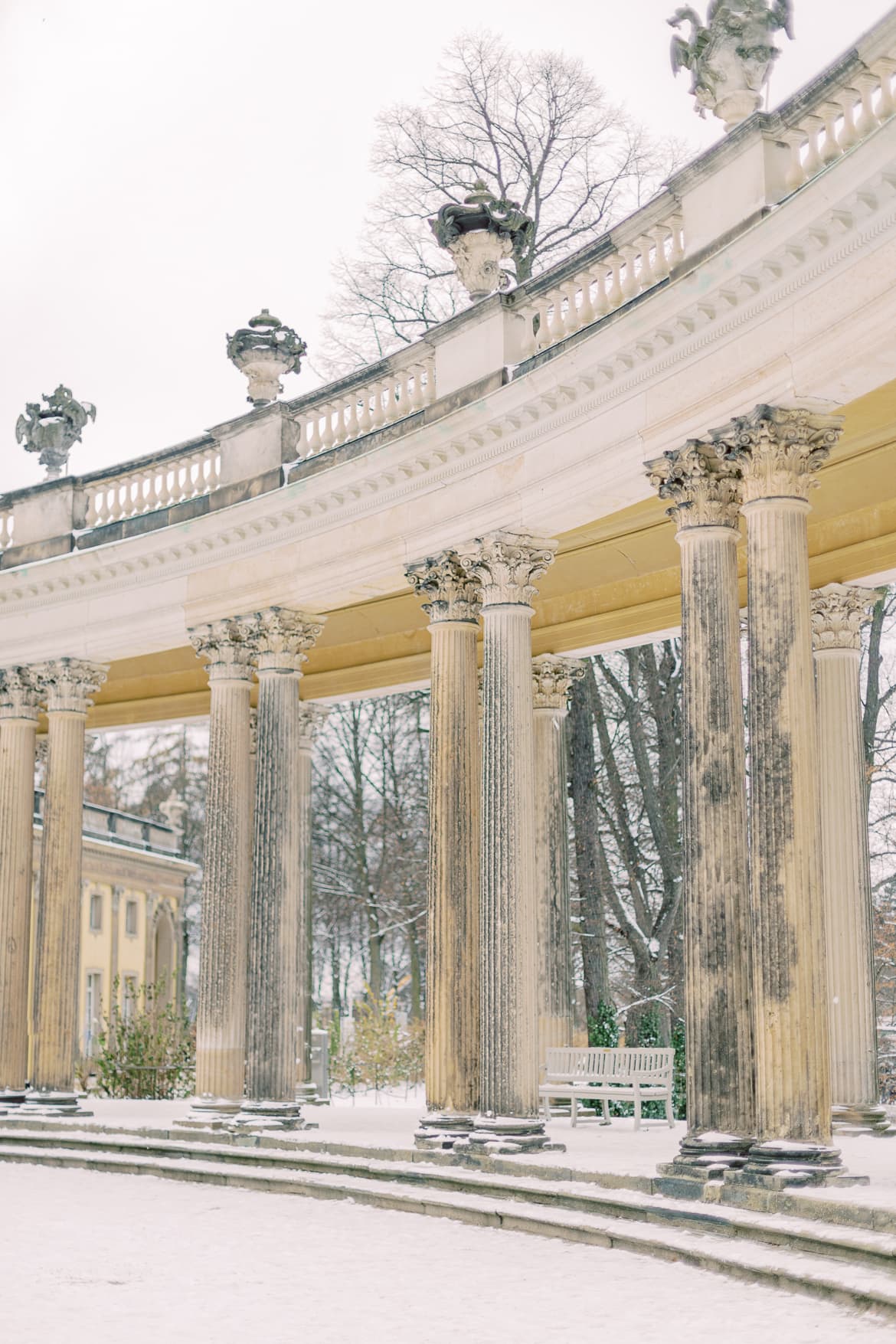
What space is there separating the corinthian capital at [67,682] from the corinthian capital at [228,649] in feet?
15.0

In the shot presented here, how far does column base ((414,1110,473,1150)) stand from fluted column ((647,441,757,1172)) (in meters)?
6.11

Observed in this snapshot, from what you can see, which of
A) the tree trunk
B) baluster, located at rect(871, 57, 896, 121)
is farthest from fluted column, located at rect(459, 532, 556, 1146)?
the tree trunk

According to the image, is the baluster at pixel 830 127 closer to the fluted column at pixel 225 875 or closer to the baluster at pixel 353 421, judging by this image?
the baluster at pixel 353 421

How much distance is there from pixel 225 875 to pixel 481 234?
A: 13.8 metres

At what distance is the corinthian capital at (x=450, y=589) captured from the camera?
97.8ft

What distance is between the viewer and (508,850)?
2750 cm

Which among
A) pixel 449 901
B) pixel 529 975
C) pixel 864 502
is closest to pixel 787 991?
pixel 529 975

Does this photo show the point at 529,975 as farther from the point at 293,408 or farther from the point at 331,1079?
the point at 331,1079

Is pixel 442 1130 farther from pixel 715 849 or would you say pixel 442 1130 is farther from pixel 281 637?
pixel 281 637

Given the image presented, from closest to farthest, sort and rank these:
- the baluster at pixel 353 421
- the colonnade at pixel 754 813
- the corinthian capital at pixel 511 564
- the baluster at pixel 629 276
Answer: the colonnade at pixel 754 813 → the baluster at pixel 629 276 → the corinthian capital at pixel 511 564 → the baluster at pixel 353 421

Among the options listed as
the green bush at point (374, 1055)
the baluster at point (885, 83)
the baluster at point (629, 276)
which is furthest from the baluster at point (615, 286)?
the green bush at point (374, 1055)

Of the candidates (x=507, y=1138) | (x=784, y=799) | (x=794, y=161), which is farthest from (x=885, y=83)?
(x=507, y=1138)

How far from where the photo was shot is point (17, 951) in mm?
38344

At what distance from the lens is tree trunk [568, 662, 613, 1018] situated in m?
48.7
